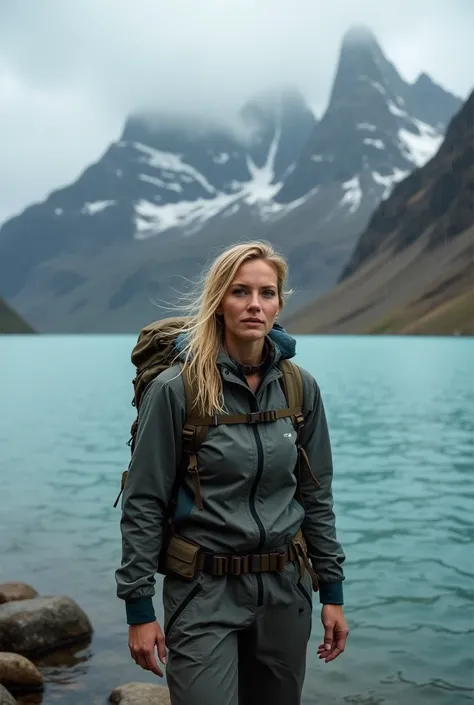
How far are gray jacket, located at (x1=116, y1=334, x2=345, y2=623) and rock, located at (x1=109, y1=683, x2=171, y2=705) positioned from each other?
5011 millimetres

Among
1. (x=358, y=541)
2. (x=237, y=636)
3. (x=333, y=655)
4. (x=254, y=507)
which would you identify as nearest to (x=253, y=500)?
(x=254, y=507)

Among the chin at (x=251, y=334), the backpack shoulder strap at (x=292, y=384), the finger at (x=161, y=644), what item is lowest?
the finger at (x=161, y=644)

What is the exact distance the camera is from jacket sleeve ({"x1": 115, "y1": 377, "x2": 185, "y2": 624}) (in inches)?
199

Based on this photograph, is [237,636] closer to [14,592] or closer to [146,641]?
[146,641]

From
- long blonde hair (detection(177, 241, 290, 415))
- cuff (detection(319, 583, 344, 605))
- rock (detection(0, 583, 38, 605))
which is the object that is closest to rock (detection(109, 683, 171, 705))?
rock (detection(0, 583, 38, 605))

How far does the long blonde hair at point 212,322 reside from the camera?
5.09 metres

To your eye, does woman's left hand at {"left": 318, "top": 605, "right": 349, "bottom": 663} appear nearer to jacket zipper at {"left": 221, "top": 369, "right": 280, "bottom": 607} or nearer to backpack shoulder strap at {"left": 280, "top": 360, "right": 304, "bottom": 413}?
jacket zipper at {"left": 221, "top": 369, "right": 280, "bottom": 607}

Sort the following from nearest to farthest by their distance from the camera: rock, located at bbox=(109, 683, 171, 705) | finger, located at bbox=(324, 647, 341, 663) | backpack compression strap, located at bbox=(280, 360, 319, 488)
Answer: backpack compression strap, located at bbox=(280, 360, 319, 488) → finger, located at bbox=(324, 647, 341, 663) → rock, located at bbox=(109, 683, 171, 705)

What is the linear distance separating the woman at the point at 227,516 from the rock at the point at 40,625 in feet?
23.5

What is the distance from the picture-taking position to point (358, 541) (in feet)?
62.9

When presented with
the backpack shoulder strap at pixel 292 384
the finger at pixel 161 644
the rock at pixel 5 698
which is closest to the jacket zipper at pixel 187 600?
the finger at pixel 161 644

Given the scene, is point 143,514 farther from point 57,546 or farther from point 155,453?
point 57,546

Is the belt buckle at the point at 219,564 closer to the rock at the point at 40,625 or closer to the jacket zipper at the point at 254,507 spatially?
the jacket zipper at the point at 254,507

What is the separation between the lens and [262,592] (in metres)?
5.20
